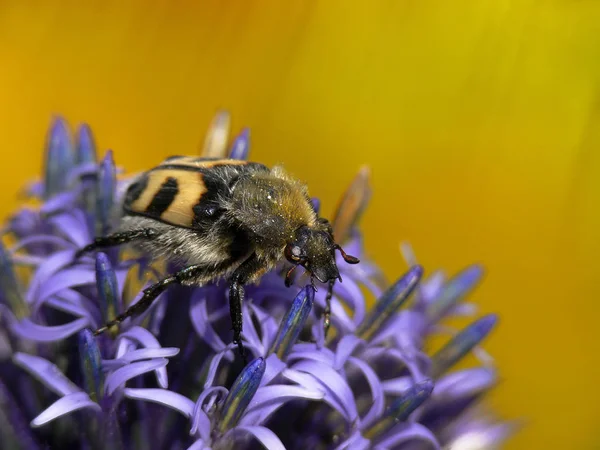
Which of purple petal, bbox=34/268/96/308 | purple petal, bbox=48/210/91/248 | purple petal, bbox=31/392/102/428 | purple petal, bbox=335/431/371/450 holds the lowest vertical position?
purple petal, bbox=31/392/102/428

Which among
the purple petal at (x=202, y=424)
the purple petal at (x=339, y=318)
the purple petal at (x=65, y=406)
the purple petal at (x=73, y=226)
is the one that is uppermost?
the purple petal at (x=339, y=318)

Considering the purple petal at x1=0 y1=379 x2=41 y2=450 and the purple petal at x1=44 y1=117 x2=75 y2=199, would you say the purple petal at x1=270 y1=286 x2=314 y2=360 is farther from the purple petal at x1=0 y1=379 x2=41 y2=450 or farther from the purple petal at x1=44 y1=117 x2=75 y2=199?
the purple petal at x1=44 y1=117 x2=75 y2=199

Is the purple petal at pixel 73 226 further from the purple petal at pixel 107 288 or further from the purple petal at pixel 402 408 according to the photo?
the purple petal at pixel 402 408

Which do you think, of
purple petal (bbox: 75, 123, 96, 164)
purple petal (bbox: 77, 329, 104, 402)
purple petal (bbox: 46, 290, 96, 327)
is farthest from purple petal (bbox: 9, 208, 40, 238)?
purple petal (bbox: 77, 329, 104, 402)

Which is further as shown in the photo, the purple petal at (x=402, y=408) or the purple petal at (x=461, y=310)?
the purple petal at (x=461, y=310)

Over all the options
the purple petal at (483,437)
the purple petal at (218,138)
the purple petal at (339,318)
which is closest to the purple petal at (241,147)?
the purple petal at (218,138)

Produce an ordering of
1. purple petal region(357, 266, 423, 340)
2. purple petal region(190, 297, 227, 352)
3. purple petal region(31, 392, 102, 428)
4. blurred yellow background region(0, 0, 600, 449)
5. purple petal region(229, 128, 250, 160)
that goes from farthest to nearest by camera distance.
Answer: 1. blurred yellow background region(0, 0, 600, 449)
2. purple petal region(229, 128, 250, 160)
3. purple petal region(357, 266, 423, 340)
4. purple petal region(190, 297, 227, 352)
5. purple petal region(31, 392, 102, 428)
